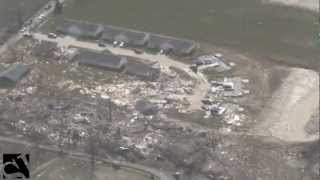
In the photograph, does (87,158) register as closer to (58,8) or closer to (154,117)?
(154,117)

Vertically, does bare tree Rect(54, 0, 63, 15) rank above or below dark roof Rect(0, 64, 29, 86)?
above

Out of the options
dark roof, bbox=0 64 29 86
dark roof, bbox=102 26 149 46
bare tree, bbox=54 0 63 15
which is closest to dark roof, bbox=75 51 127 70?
dark roof, bbox=102 26 149 46

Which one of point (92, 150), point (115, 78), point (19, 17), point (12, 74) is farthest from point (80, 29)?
point (92, 150)

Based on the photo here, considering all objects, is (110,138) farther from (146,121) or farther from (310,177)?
(310,177)

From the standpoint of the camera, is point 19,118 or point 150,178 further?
point 19,118

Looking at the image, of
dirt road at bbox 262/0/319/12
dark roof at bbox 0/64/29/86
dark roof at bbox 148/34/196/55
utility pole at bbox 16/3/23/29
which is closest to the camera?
dark roof at bbox 0/64/29/86

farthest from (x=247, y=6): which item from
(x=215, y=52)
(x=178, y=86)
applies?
(x=178, y=86)

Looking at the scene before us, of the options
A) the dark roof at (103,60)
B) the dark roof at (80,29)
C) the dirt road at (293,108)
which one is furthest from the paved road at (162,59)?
the dirt road at (293,108)

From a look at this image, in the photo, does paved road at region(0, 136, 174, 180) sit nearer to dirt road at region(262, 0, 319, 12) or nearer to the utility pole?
the utility pole
